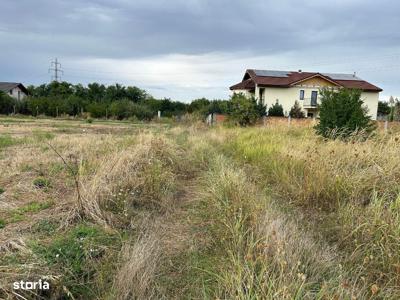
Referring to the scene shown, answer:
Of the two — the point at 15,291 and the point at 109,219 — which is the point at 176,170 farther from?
the point at 15,291

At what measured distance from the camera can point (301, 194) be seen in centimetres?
→ 456

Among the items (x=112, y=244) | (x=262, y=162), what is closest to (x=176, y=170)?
(x=262, y=162)

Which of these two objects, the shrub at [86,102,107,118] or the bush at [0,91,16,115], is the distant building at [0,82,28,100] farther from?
the shrub at [86,102,107,118]

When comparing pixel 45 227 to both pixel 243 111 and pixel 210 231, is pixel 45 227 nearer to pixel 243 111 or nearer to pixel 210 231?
pixel 210 231

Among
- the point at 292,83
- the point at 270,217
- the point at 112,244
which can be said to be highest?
the point at 292,83

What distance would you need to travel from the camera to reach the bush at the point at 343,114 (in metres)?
8.82

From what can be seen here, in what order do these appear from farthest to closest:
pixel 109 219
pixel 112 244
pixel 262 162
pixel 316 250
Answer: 1. pixel 262 162
2. pixel 109 219
3. pixel 112 244
4. pixel 316 250

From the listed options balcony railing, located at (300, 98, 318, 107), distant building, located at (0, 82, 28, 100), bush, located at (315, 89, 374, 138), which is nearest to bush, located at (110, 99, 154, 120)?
balcony railing, located at (300, 98, 318, 107)

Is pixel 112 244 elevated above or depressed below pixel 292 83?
below

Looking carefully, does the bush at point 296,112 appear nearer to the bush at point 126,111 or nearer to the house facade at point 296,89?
the house facade at point 296,89

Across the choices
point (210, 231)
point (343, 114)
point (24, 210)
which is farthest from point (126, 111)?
point (210, 231)

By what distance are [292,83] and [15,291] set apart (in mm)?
38914

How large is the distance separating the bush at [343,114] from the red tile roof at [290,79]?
1126 inches

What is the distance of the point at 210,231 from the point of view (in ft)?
11.3
